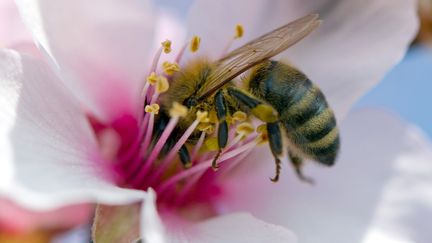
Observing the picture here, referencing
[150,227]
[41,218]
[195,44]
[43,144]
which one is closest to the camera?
[150,227]

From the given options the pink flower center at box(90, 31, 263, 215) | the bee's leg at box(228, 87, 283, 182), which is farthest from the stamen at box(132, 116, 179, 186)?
the bee's leg at box(228, 87, 283, 182)

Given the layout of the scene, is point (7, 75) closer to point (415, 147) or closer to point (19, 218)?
point (19, 218)

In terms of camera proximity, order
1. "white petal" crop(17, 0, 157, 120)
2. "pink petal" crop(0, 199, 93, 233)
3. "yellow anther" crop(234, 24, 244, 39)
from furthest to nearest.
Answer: "pink petal" crop(0, 199, 93, 233), "yellow anther" crop(234, 24, 244, 39), "white petal" crop(17, 0, 157, 120)

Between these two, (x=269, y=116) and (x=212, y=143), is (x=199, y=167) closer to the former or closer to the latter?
(x=212, y=143)

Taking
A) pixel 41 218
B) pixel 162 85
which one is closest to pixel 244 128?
pixel 162 85

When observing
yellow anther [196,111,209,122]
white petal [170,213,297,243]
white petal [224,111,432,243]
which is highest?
yellow anther [196,111,209,122]

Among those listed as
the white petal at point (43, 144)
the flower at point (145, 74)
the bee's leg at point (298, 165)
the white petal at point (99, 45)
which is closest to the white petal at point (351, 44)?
the flower at point (145, 74)

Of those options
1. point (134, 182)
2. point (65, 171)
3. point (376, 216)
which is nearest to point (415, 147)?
point (376, 216)

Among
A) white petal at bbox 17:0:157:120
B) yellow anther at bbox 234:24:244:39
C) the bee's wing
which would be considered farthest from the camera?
yellow anther at bbox 234:24:244:39

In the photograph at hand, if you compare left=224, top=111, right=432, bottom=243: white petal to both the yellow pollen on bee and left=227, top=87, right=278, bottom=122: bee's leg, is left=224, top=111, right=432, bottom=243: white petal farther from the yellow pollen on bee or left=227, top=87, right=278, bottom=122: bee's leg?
left=227, top=87, right=278, bottom=122: bee's leg

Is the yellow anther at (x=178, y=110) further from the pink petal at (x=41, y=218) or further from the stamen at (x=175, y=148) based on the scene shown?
the pink petal at (x=41, y=218)
